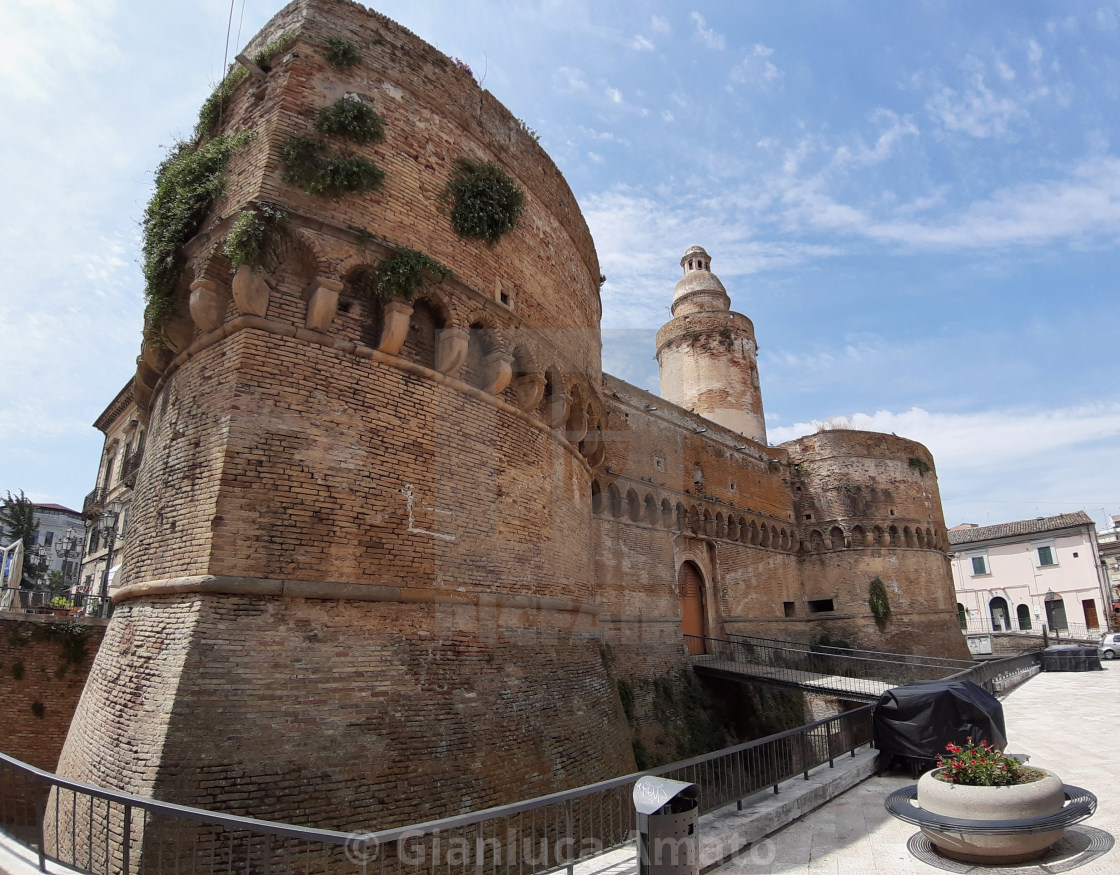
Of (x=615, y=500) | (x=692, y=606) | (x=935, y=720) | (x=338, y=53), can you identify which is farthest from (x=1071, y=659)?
(x=338, y=53)

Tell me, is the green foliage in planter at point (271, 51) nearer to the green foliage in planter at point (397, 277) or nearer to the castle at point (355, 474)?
the castle at point (355, 474)

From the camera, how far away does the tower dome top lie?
28453 millimetres

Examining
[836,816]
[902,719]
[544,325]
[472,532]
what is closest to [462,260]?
[544,325]

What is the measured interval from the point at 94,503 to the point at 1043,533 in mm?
48816

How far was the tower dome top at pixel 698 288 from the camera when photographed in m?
28.5

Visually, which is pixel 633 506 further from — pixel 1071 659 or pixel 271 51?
pixel 1071 659

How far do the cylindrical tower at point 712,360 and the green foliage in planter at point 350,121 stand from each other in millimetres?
19695

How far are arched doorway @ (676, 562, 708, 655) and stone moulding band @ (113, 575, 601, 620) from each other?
11357mm

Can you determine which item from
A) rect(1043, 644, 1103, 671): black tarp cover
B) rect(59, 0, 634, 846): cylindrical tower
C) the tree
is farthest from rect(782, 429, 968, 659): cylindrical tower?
the tree

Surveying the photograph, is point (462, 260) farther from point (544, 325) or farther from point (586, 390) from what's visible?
point (586, 390)

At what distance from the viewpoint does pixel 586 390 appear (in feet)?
35.9

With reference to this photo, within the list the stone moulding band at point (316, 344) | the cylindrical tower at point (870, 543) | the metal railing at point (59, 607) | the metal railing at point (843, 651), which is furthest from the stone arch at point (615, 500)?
the metal railing at point (59, 607)

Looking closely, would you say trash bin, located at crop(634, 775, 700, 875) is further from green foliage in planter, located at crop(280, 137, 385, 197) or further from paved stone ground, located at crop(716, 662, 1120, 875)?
green foliage in planter, located at crop(280, 137, 385, 197)

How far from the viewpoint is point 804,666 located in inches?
784
